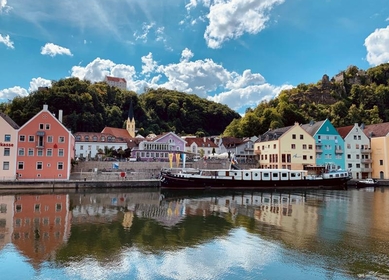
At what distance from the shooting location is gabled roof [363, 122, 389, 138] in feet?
190

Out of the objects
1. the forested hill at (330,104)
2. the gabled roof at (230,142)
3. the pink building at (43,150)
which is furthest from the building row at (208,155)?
the forested hill at (330,104)

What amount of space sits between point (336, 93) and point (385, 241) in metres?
103

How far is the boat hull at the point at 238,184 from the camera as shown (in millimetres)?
43594

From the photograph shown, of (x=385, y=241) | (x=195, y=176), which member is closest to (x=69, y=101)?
(x=195, y=176)

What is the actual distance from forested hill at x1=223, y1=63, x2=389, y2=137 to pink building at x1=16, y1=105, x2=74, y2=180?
46305 mm

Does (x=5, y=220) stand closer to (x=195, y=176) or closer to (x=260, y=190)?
(x=195, y=176)

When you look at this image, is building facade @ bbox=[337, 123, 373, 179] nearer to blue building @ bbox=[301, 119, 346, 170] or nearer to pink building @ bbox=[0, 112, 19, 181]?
blue building @ bbox=[301, 119, 346, 170]

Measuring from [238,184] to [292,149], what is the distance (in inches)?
632

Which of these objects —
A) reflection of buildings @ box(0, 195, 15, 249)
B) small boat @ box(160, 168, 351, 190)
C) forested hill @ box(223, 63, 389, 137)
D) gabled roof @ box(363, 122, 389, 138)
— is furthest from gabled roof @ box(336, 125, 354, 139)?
reflection of buildings @ box(0, 195, 15, 249)

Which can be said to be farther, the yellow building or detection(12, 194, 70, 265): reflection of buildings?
the yellow building

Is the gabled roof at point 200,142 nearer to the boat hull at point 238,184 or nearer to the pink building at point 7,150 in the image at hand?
the boat hull at point 238,184

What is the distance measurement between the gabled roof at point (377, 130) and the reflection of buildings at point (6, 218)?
59222mm

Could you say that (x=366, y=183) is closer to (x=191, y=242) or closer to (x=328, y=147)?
(x=328, y=147)

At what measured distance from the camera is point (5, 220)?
70.0ft
